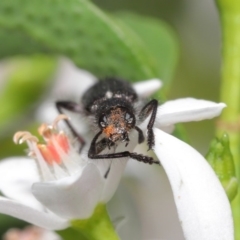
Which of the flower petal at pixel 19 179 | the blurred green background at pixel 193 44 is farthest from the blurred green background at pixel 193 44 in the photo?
the flower petal at pixel 19 179

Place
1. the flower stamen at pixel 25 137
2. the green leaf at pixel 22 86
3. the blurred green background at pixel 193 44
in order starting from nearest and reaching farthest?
the flower stamen at pixel 25 137, the green leaf at pixel 22 86, the blurred green background at pixel 193 44

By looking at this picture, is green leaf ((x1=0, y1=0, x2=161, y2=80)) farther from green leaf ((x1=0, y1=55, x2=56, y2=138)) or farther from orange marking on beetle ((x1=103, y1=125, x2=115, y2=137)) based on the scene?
green leaf ((x1=0, y1=55, x2=56, y2=138))

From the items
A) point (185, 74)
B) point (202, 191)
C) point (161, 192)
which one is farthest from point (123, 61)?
point (185, 74)

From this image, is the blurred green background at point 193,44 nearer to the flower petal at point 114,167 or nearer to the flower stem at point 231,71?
the flower stem at point 231,71

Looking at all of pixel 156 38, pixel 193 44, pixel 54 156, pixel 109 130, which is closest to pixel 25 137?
pixel 54 156

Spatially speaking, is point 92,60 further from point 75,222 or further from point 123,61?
point 75,222

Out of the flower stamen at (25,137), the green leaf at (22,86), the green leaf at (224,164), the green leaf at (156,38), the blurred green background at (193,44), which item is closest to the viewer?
the green leaf at (224,164)
